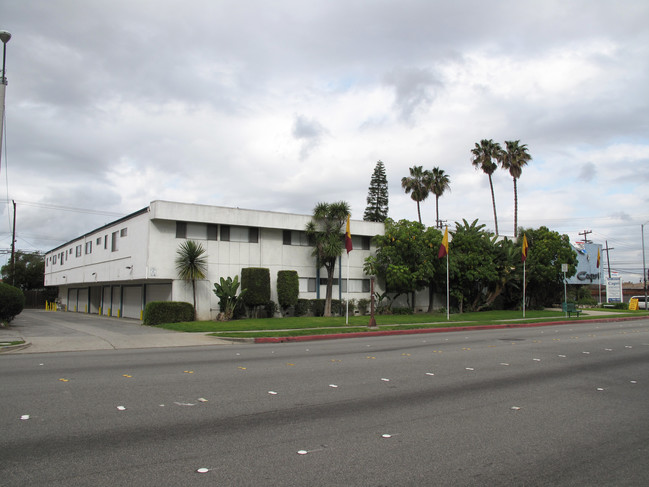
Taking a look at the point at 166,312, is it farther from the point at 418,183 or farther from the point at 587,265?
the point at 587,265

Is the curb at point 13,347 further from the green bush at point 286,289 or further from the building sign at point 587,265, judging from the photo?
the building sign at point 587,265

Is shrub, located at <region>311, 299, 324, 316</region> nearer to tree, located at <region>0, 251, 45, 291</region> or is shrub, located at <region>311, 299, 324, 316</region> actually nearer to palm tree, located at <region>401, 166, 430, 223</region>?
palm tree, located at <region>401, 166, 430, 223</region>

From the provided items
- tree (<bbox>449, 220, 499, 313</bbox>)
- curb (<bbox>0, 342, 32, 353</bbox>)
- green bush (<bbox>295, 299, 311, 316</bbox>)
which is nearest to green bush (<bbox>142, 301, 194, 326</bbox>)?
green bush (<bbox>295, 299, 311, 316</bbox>)

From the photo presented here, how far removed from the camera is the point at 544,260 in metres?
41.2

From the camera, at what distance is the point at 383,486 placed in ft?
15.1

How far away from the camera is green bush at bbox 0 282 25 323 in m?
23.1

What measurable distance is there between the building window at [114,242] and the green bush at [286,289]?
1119 centimetres

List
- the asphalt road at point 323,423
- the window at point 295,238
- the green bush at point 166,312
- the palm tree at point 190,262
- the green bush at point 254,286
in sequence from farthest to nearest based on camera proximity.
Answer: the window at point 295,238, the green bush at point 254,286, the palm tree at point 190,262, the green bush at point 166,312, the asphalt road at point 323,423

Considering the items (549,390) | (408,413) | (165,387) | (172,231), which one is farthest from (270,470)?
(172,231)

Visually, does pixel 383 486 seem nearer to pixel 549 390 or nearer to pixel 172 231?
pixel 549 390

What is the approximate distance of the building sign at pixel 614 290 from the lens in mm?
49656

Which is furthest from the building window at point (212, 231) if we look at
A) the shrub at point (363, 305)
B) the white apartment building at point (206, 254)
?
the shrub at point (363, 305)

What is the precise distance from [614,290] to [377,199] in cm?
3242

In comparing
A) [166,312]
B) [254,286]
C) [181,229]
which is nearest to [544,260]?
[254,286]
